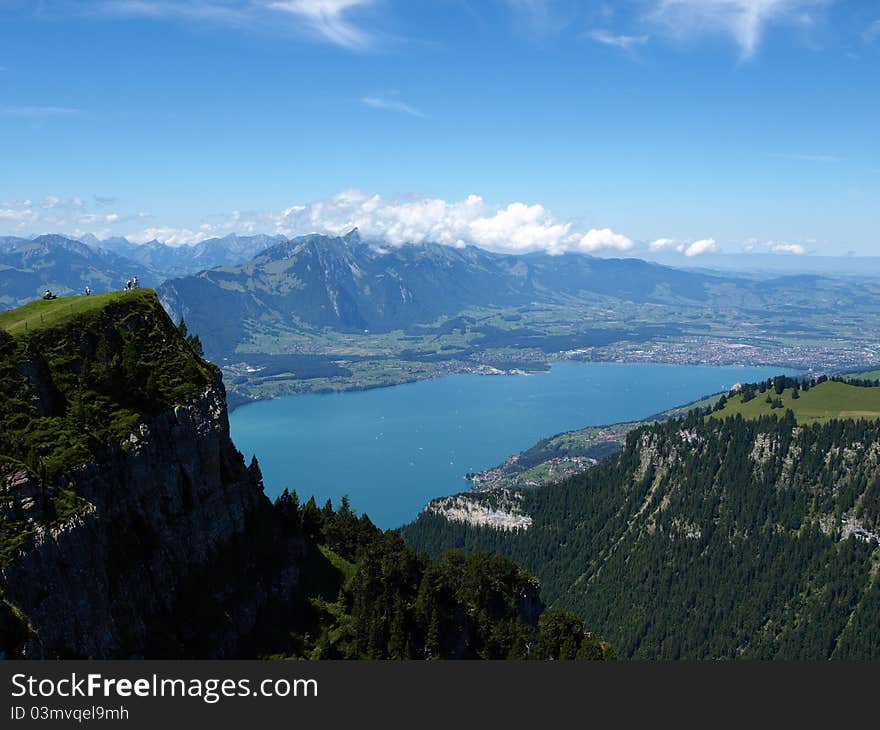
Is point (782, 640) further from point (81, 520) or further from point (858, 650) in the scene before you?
point (81, 520)

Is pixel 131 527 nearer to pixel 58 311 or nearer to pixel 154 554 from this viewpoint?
pixel 154 554

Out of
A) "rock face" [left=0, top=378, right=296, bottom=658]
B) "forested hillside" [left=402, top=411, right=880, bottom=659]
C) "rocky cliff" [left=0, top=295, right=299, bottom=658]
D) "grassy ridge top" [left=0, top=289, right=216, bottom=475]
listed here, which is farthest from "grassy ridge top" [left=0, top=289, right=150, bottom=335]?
"forested hillside" [left=402, top=411, right=880, bottom=659]

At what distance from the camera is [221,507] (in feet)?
205

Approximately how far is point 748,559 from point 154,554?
155m

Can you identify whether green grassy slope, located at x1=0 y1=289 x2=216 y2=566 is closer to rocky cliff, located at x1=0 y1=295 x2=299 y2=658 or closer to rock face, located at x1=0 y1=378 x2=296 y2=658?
rocky cliff, located at x1=0 y1=295 x2=299 y2=658

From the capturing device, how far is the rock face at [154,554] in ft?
140

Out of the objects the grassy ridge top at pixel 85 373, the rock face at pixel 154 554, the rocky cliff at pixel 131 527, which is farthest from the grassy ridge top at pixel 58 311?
the rock face at pixel 154 554

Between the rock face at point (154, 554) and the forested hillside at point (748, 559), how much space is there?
116 m

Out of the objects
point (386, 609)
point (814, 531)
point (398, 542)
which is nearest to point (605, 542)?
point (814, 531)

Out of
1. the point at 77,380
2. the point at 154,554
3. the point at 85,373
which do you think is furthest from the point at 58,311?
the point at 154,554

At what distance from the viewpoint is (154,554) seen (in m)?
53.3

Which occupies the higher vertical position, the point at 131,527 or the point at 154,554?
the point at 131,527

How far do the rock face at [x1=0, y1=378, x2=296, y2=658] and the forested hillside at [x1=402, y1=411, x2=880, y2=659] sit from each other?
4579 inches

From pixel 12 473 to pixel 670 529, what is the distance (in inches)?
6855
